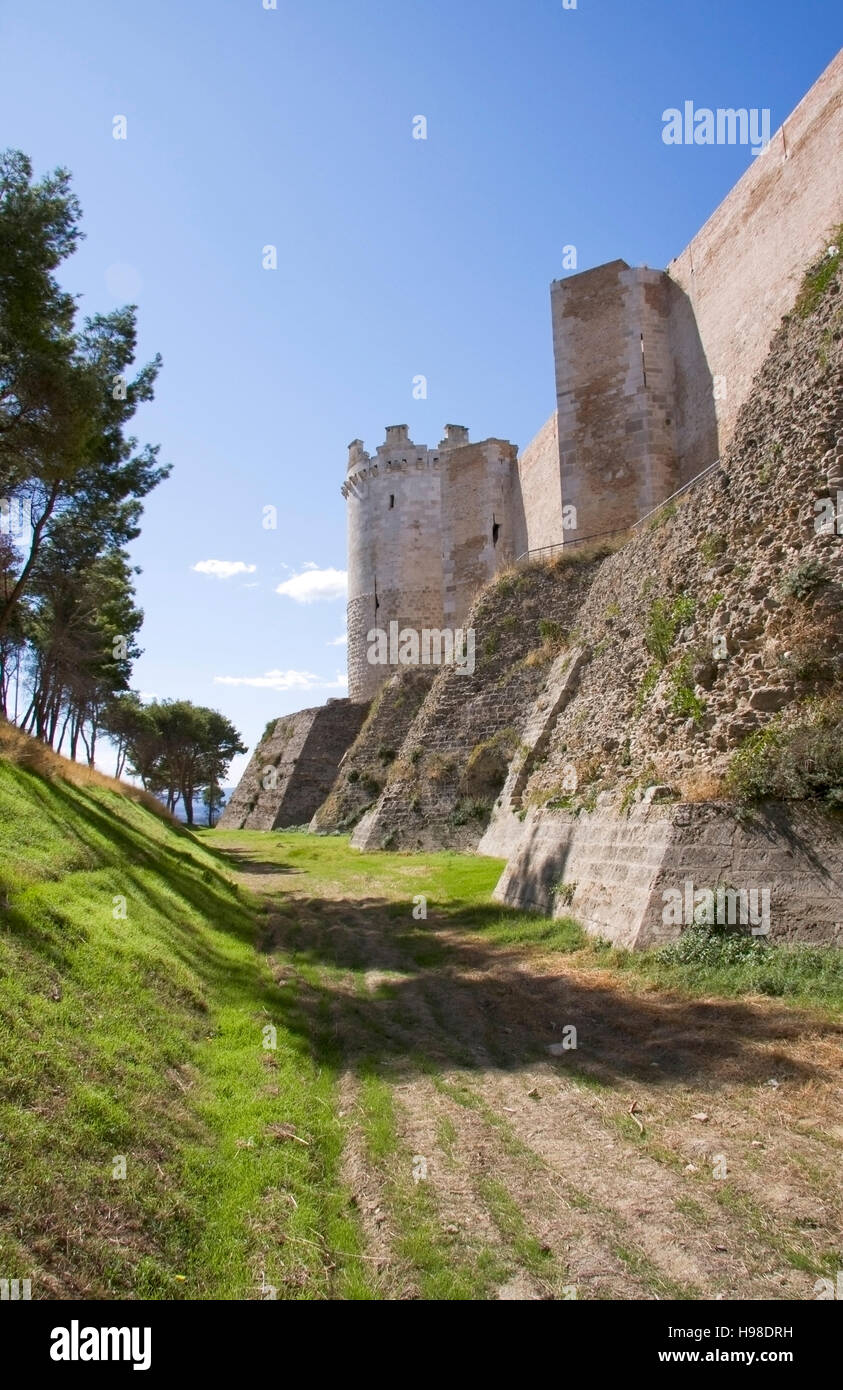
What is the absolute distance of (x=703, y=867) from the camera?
27.0 ft

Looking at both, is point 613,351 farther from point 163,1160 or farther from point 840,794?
point 163,1160

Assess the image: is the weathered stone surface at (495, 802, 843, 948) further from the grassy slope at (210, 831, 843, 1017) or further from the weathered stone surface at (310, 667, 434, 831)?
the weathered stone surface at (310, 667, 434, 831)

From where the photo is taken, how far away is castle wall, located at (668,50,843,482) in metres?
14.4

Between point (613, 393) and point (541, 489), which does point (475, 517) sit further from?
point (613, 393)

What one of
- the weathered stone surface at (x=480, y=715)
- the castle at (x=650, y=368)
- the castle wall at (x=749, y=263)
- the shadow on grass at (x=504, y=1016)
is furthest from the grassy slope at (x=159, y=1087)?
the castle at (x=650, y=368)

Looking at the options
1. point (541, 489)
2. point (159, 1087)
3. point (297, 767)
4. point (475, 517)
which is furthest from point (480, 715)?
point (159, 1087)

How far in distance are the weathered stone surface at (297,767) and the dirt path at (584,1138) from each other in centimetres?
2615

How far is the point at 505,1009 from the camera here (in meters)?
7.73

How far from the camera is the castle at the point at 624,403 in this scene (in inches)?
611

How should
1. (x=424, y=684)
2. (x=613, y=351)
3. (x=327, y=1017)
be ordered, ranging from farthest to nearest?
(x=424, y=684), (x=613, y=351), (x=327, y=1017)

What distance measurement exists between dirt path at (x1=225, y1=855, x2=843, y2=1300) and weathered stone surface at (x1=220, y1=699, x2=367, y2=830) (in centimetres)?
2615

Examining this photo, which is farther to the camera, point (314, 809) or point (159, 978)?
point (314, 809)
